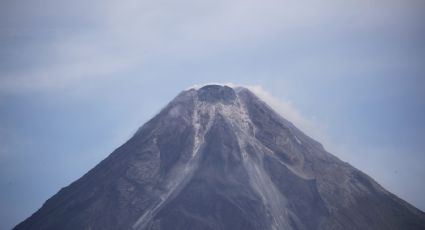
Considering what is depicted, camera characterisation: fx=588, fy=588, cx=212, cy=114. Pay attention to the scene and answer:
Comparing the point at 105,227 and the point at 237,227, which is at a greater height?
the point at 105,227

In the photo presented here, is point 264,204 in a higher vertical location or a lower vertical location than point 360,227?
higher

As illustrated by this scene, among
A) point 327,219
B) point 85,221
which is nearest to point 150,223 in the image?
point 85,221

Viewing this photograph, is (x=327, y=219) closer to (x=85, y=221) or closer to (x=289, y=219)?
(x=289, y=219)

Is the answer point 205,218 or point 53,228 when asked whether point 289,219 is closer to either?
point 205,218

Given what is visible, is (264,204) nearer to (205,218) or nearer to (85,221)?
(205,218)

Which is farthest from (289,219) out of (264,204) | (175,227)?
(175,227)

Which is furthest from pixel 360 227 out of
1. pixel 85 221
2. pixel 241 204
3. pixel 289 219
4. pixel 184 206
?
pixel 85 221

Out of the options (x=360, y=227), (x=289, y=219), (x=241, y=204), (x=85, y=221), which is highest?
(x=85, y=221)

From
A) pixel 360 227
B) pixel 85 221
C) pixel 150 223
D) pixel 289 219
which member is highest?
pixel 85 221
